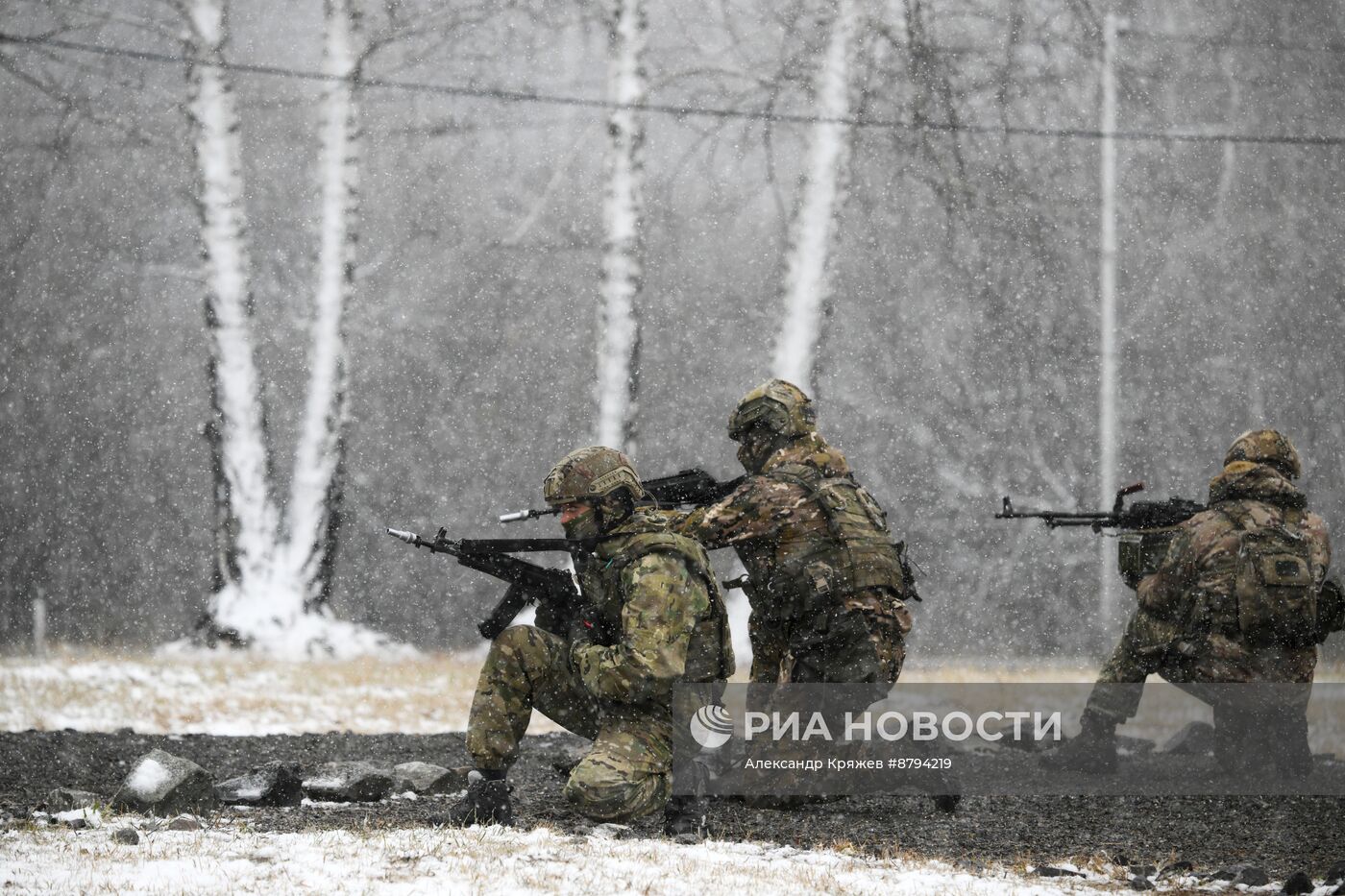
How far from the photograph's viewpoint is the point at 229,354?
36.6 feet

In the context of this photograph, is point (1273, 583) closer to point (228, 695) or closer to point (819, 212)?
point (819, 212)

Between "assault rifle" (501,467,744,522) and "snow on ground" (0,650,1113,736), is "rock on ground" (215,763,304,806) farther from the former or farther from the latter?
"snow on ground" (0,650,1113,736)

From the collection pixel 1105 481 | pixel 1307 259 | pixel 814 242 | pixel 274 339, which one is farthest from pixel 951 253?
pixel 274 339

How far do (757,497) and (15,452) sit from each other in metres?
7.89

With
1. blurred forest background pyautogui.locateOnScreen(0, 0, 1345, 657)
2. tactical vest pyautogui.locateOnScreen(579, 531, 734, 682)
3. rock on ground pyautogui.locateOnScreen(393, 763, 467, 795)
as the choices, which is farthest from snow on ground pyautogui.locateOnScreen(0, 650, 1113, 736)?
tactical vest pyautogui.locateOnScreen(579, 531, 734, 682)

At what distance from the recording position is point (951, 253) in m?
12.8

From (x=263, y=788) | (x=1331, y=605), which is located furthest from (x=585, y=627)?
(x=1331, y=605)

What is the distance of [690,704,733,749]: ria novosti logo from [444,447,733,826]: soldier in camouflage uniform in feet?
0.37

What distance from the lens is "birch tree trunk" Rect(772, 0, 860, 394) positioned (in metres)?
12.2

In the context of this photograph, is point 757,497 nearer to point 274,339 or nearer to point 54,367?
point 274,339

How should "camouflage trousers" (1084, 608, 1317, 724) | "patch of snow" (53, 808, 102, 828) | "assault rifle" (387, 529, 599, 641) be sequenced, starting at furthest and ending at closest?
"camouflage trousers" (1084, 608, 1317, 724), "assault rifle" (387, 529, 599, 641), "patch of snow" (53, 808, 102, 828)

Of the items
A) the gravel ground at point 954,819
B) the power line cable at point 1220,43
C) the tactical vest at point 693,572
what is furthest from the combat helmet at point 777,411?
the power line cable at point 1220,43

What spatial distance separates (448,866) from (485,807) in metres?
0.70

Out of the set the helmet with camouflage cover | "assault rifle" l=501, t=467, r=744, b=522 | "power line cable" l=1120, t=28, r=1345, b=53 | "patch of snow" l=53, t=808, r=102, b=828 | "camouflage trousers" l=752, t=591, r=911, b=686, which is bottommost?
"patch of snow" l=53, t=808, r=102, b=828
